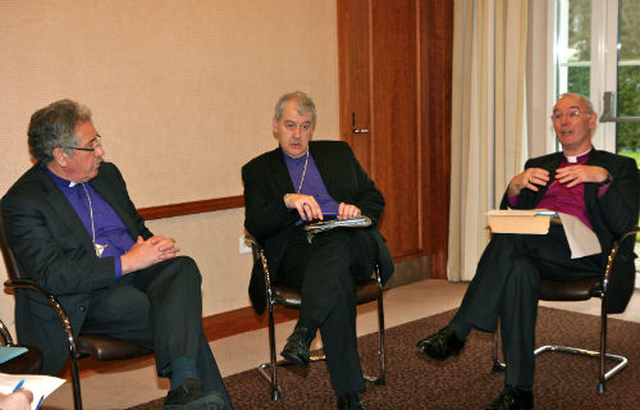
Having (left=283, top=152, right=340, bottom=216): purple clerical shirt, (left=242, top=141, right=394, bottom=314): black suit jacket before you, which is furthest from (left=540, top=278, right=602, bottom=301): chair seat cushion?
(left=283, top=152, right=340, bottom=216): purple clerical shirt

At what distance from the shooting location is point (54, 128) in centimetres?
270

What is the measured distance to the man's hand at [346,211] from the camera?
3160mm

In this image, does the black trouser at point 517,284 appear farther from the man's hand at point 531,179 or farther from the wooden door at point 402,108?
the wooden door at point 402,108

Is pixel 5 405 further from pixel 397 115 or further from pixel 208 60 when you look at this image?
pixel 397 115

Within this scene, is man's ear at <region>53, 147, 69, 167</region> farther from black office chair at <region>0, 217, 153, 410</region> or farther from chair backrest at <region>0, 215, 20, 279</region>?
black office chair at <region>0, 217, 153, 410</region>

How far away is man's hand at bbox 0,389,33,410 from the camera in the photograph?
1.60m

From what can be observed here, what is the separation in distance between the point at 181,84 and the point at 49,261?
1512mm

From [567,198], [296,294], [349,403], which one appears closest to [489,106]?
[567,198]

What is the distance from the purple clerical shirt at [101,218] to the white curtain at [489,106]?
2812 mm

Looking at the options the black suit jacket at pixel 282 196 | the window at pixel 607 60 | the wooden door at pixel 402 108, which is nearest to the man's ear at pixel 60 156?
the black suit jacket at pixel 282 196

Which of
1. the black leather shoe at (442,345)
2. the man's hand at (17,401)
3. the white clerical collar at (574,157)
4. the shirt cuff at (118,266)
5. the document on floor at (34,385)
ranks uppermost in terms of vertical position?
the white clerical collar at (574,157)

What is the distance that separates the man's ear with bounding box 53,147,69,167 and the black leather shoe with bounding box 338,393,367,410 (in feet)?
4.59

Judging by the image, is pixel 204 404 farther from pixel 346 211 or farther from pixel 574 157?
pixel 574 157

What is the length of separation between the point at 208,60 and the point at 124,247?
1.40 metres
